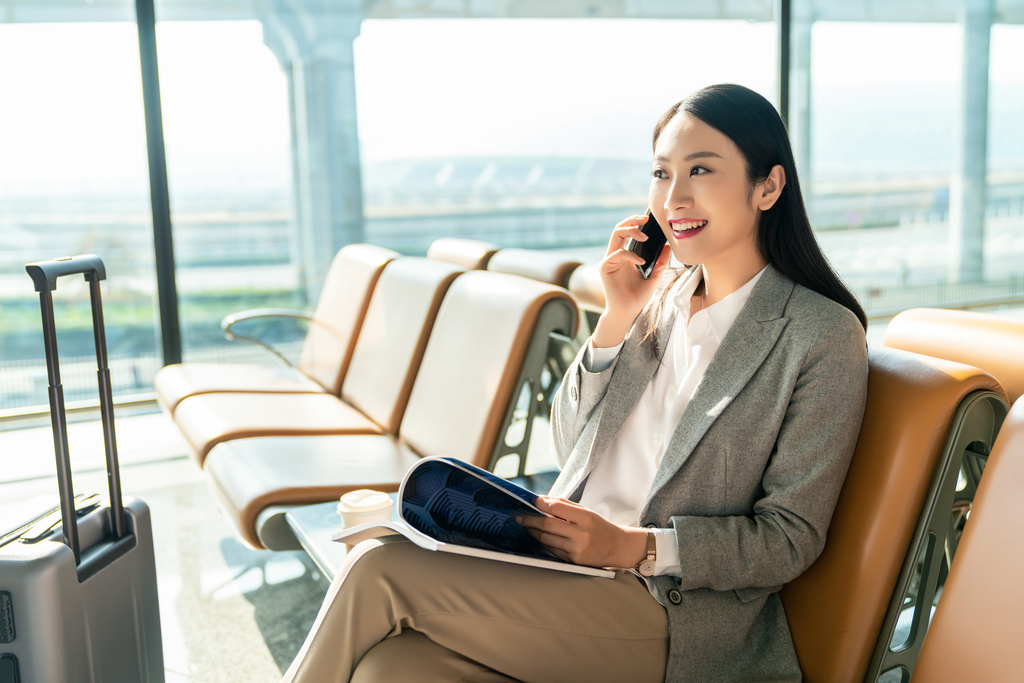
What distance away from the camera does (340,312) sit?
10.6 ft

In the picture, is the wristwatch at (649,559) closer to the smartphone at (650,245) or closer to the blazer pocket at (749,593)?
the blazer pocket at (749,593)

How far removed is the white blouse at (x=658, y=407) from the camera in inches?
52.2

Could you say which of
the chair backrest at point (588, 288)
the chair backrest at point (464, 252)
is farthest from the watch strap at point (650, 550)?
the chair backrest at point (464, 252)

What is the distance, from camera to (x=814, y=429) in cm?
115

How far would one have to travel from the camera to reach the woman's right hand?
1465 mm

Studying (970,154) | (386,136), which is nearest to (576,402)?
(386,136)

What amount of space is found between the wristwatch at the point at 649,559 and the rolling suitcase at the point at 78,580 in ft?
2.91

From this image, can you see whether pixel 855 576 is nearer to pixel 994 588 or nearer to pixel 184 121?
pixel 994 588

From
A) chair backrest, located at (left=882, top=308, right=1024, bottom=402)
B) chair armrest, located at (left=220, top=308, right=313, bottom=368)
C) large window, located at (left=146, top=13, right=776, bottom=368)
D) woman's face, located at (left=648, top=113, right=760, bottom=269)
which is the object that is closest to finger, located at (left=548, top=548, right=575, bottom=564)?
woman's face, located at (left=648, top=113, right=760, bottom=269)

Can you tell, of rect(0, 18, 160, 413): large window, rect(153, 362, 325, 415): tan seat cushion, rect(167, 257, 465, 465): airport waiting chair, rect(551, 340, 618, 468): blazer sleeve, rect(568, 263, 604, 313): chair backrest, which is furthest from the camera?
rect(0, 18, 160, 413): large window

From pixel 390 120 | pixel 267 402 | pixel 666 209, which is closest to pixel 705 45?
pixel 390 120

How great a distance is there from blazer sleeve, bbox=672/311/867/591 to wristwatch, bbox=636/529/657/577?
0.04 meters

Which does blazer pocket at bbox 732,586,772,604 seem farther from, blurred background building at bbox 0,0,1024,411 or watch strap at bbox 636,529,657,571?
blurred background building at bbox 0,0,1024,411

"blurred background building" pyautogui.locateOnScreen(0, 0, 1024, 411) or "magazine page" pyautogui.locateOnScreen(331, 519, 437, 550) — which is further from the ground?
"blurred background building" pyautogui.locateOnScreen(0, 0, 1024, 411)
